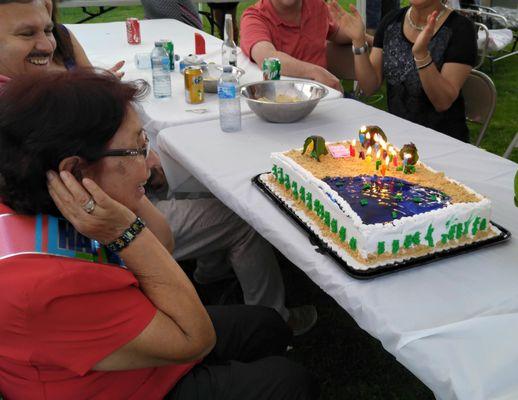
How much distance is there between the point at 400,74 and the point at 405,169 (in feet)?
4.31

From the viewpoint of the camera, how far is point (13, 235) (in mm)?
1084

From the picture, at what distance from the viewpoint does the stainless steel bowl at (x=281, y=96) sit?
90.0 inches

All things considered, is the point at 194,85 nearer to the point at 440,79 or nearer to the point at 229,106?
the point at 229,106

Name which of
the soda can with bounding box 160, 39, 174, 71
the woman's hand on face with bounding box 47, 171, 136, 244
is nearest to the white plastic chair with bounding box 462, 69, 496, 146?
the soda can with bounding box 160, 39, 174, 71

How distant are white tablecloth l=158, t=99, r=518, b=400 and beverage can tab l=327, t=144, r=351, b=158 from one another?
0.26 m

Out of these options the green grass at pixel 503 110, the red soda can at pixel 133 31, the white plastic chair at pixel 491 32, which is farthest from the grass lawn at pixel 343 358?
the white plastic chair at pixel 491 32

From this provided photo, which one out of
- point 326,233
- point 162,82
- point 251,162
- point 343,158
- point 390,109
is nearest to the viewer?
point 326,233

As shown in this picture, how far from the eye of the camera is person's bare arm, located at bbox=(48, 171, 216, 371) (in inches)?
43.2

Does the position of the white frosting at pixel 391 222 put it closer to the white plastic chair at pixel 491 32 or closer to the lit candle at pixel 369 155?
the lit candle at pixel 369 155

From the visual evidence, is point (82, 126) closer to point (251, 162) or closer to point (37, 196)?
point (37, 196)

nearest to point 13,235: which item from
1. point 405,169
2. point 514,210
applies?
point 405,169

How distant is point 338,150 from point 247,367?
0.83 metres

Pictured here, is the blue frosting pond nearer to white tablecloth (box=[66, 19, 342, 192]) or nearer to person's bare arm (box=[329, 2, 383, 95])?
white tablecloth (box=[66, 19, 342, 192])

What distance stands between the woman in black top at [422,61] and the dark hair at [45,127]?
168cm
